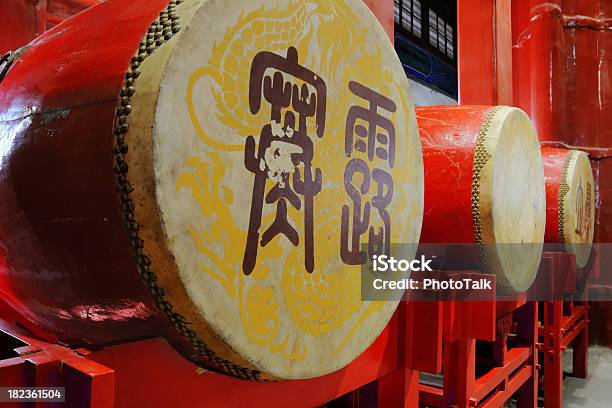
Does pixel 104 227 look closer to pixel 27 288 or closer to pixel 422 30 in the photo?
pixel 27 288

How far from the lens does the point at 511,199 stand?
1759mm

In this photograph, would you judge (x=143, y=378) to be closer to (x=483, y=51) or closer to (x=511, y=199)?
(x=511, y=199)

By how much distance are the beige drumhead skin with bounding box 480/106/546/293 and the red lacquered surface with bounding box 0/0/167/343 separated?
1241mm

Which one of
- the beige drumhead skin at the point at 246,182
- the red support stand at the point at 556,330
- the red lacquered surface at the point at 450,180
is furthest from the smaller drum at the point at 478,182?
the red support stand at the point at 556,330

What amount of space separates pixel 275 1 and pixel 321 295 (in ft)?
1.65

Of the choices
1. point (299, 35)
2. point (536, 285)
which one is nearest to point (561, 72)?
point (536, 285)

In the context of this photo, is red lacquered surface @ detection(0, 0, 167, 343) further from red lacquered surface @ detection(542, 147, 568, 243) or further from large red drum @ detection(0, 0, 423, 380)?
red lacquered surface @ detection(542, 147, 568, 243)

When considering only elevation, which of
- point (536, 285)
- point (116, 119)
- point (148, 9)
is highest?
point (148, 9)

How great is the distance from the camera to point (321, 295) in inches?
35.1

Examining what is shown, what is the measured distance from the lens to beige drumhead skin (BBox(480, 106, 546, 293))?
161 centimetres

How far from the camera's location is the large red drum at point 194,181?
600 millimetres

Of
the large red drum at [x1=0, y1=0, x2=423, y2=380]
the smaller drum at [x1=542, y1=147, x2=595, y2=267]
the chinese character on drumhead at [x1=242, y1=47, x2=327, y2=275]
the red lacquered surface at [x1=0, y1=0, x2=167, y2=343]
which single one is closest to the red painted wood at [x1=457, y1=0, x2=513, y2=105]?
the smaller drum at [x1=542, y1=147, x2=595, y2=267]

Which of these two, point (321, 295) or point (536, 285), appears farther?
point (536, 285)

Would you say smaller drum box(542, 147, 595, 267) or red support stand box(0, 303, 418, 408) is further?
smaller drum box(542, 147, 595, 267)
